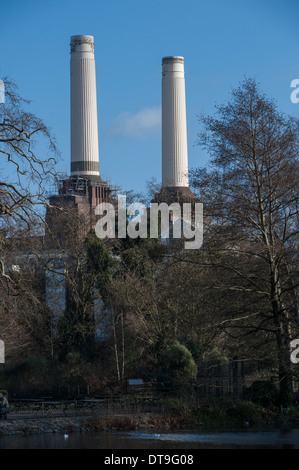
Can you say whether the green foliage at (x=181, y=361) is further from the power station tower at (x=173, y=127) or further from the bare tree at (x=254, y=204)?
the power station tower at (x=173, y=127)

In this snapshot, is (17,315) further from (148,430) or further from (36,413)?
(148,430)

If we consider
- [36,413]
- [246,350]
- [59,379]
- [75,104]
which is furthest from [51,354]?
[75,104]

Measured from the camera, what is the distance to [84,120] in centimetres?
11156

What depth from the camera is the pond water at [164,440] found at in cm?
2409

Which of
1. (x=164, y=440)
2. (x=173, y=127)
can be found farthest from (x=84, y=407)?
(x=173, y=127)

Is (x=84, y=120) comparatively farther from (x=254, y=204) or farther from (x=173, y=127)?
(x=254, y=204)

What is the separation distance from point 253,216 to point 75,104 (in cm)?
8315

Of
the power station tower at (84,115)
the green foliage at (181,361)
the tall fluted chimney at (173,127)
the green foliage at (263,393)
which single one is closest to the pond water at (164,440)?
the green foliage at (263,393)

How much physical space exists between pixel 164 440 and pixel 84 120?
8941 centimetres

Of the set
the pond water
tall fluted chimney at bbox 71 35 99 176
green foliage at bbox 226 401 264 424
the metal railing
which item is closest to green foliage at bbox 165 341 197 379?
the metal railing

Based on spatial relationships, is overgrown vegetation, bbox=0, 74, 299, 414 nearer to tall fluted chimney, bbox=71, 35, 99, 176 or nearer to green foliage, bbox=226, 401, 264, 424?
green foliage, bbox=226, 401, 264, 424

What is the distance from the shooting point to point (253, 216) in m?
31.4

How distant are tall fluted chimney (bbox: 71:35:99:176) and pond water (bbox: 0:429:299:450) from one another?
8498 cm

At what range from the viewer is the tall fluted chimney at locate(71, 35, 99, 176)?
366ft
